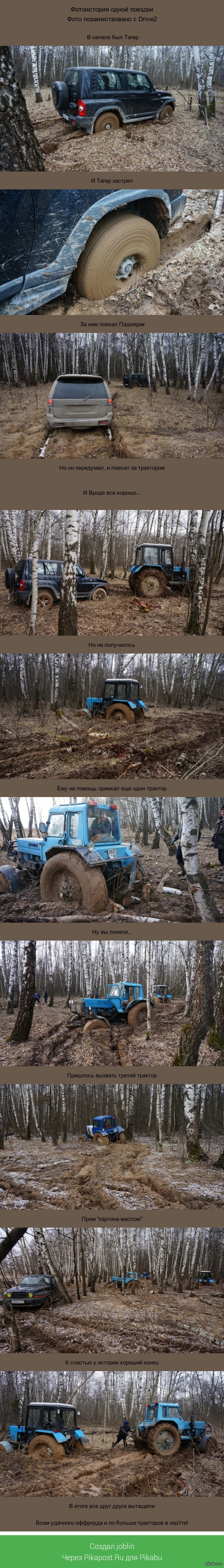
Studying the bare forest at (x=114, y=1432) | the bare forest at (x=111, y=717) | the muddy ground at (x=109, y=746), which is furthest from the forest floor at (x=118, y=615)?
the bare forest at (x=114, y=1432)

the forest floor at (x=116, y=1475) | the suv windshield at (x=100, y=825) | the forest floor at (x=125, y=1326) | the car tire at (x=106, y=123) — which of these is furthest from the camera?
the car tire at (x=106, y=123)

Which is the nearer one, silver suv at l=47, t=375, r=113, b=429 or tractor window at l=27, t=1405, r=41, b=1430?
tractor window at l=27, t=1405, r=41, b=1430

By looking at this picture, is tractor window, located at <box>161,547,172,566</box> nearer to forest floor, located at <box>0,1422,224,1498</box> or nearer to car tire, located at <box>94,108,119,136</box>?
car tire, located at <box>94,108,119,136</box>

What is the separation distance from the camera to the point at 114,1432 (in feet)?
24.1

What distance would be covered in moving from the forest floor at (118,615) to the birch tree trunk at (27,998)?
2657 mm

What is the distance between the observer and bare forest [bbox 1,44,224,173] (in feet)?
28.0

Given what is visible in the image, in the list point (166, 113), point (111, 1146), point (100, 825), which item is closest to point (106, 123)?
point (166, 113)

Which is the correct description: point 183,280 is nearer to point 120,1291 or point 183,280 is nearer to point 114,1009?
point 114,1009

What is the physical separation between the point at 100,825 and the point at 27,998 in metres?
1.62

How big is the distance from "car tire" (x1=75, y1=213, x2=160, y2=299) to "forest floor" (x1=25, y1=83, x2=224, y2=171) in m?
0.39

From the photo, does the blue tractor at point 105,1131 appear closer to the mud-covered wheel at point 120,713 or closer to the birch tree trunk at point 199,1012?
the birch tree trunk at point 199,1012

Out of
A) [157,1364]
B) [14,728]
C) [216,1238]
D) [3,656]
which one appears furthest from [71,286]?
[157,1364]

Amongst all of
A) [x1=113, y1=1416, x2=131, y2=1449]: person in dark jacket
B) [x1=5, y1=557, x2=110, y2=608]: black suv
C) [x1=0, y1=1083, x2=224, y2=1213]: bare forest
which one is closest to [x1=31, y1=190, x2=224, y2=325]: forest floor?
[x1=5, y1=557, x2=110, y2=608]: black suv

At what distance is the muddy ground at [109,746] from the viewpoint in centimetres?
839
